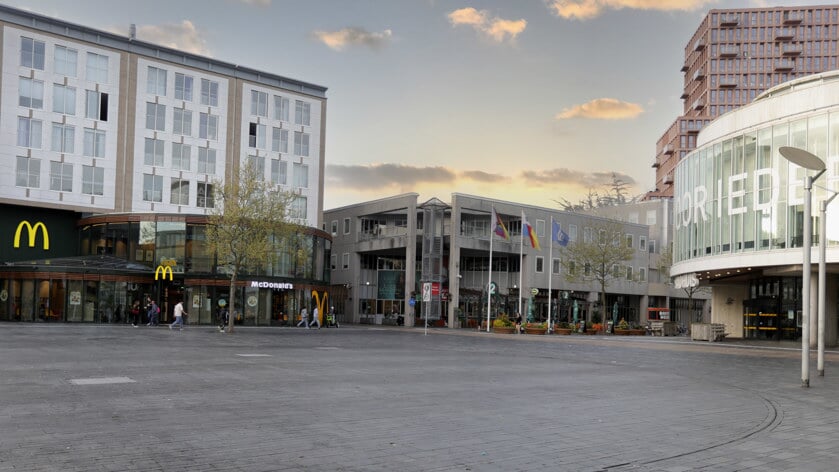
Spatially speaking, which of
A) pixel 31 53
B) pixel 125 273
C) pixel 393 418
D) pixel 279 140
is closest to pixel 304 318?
pixel 125 273

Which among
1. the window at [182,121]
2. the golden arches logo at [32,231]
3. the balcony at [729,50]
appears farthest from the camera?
the balcony at [729,50]

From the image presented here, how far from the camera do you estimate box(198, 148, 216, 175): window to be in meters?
66.5

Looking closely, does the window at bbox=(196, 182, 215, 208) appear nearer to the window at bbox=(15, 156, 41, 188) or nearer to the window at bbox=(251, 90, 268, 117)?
the window at bbox=(251, 90, 268, 117)

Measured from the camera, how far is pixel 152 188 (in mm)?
63531

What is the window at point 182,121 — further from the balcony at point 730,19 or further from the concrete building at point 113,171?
the balcony at point 730,19

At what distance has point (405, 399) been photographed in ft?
45.6

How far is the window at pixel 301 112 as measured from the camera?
7288cm

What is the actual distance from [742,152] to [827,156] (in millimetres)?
5806

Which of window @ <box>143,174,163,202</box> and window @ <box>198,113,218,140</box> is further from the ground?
window @ <box>198,113,218,140</box>

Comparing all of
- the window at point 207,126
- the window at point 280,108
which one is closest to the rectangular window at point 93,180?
the window at point 207,126

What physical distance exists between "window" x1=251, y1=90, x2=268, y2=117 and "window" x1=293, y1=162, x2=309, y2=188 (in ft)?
19.1

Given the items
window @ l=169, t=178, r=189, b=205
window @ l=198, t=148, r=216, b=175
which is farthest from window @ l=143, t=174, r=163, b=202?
window @ l=198, t=148, r=216, b=175

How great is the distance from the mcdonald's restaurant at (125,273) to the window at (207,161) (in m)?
9.79

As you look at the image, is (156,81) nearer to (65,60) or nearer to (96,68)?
(96,68)
